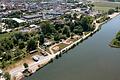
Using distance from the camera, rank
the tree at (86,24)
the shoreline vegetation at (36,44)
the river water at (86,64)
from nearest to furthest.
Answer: the river water at (86,64) < the shoreline vegetation at (36,44) < the tree at (86,24)

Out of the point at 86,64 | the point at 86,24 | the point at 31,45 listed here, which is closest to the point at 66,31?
the point at 86,24

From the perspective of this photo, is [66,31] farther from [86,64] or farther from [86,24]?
[86,64]

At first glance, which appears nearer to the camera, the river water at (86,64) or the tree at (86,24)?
the river water at (86,64)

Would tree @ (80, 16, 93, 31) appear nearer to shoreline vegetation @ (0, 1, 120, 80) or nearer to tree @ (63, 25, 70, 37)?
shoreline vegetation @ (0, 1, 120, 80)

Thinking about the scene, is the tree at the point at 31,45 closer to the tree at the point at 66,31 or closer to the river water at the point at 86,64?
the river water at the point at 86,64

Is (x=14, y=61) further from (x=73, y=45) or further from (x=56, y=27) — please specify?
(x=56, y=27)

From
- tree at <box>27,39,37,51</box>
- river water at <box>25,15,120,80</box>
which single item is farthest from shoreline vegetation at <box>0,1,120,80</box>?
river water at <box>25,15,120,80</box>

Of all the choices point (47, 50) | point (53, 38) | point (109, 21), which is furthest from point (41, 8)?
point (47, 50)

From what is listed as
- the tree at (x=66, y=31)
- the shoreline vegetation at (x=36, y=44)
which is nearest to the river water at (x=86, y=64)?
the shoreline vegetation at (x=36, y=44)
